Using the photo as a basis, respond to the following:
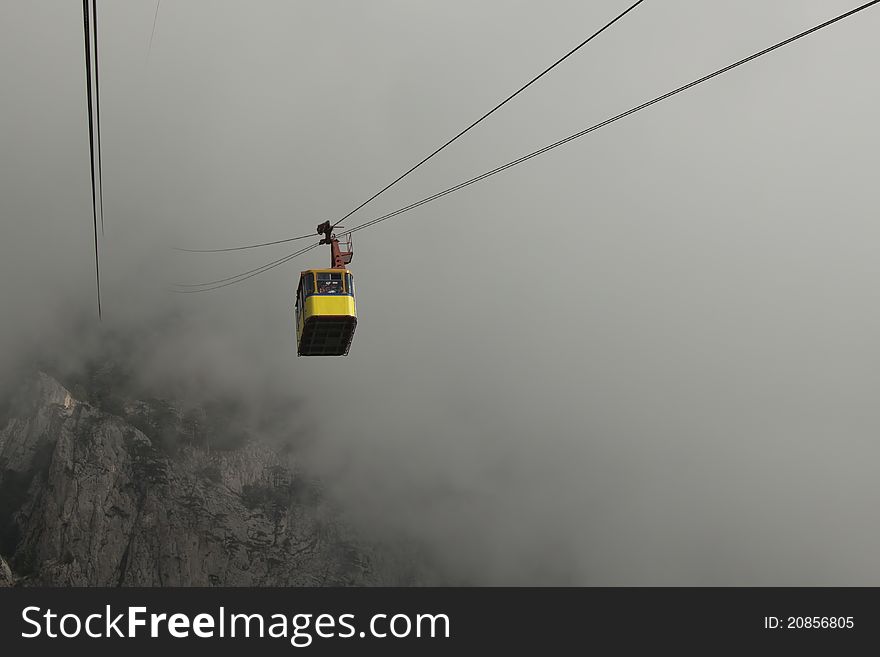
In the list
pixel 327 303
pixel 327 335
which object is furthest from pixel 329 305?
pixel 327 335

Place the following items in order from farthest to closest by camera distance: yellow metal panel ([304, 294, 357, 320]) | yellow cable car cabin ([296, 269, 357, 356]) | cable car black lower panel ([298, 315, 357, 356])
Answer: cable car black lower panel ([298, 315, 357, 356]), yellow cable car cabin ([296, 269, 357, 356]), yellow metal panel ([304, 294, 357, 320])

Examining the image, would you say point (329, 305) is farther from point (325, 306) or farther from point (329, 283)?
point (329, 283)

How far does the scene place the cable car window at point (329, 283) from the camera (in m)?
39.1

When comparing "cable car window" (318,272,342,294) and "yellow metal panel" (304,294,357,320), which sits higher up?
"cable car window" (318,272,342,294)

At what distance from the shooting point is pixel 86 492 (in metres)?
198

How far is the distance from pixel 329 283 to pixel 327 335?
305 cm

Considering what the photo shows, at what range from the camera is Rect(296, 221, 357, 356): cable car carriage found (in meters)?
38.6

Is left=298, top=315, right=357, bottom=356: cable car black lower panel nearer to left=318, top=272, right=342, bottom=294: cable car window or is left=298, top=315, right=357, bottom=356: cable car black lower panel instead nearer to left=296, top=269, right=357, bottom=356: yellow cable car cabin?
left=296, top=269, right=357, bottom=356: yellow cable car cabin

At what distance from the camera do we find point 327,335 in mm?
40469

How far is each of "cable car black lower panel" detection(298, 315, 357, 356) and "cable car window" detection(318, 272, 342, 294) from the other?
147 centimetres
